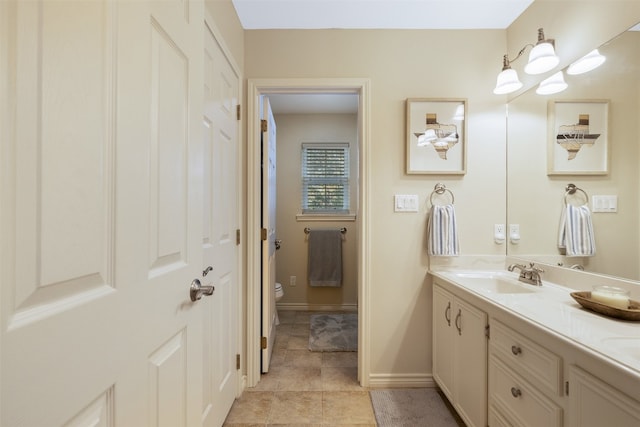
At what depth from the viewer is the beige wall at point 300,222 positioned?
3.46 m

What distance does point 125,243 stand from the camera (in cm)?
56

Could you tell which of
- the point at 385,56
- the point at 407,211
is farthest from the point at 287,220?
the point at 385,56

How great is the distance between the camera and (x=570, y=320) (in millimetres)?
999

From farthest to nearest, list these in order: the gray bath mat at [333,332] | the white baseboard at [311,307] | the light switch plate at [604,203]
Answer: the white baseboard at [311,307], the gray bath mat at [333,332], the light switch plate at [604,203]

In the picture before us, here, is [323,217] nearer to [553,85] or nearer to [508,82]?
[508,82]

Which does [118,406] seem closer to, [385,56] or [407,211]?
[407,211]

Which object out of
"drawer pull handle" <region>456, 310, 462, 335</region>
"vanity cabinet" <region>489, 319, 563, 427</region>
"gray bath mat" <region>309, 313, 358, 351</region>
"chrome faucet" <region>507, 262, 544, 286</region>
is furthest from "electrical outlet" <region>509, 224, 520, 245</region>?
"gray bath mat" <region>309, 313, 358, 351</region>

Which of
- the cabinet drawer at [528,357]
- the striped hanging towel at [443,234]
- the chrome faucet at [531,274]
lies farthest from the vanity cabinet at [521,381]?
the striped hanging towel at [443,234]

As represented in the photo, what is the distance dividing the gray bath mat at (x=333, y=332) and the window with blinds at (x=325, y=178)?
1.29 metres

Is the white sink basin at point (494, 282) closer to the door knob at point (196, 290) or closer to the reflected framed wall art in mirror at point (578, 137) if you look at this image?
the reflected framed wall art in mirror at point (578, 137)

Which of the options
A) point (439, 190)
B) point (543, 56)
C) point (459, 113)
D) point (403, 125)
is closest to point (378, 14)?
point (403, 125)

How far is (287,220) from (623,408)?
3056mm

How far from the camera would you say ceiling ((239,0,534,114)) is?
1.73 metres

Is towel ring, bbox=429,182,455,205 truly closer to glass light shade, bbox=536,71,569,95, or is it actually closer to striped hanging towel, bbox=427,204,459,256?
striped hanging towel, bbox=427,204,459,256
